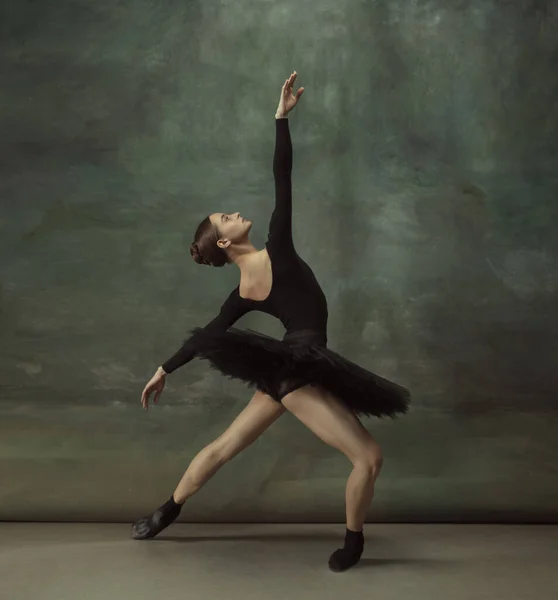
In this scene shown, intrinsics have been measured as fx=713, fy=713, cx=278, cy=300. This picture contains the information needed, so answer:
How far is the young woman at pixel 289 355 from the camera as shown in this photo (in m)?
2.97

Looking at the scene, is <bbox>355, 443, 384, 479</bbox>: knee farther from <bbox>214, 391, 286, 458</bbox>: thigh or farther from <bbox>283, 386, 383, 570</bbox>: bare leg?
<bbox>214, 391, 286, 458</bbox>: thigh

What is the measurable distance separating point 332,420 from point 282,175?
3.43ft

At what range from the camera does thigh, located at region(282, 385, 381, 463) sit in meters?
2.96

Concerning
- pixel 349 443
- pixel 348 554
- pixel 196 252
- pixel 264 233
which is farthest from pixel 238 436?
pixel 264 233

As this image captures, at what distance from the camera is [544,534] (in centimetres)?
359

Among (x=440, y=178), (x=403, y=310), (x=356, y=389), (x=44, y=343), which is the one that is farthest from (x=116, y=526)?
(x=440, y=178)

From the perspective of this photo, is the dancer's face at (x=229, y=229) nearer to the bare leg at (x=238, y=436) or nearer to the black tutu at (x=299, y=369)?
the black tutu at (x=299, y=369)

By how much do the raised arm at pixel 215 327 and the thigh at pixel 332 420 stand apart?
1.44 ft

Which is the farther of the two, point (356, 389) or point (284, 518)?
point (284, 518)

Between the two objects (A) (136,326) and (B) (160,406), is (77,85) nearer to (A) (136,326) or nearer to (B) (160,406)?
(A) (136,326)

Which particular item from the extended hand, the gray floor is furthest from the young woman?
the gray floor

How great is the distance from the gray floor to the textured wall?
0.21 meters

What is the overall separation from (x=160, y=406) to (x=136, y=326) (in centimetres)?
45

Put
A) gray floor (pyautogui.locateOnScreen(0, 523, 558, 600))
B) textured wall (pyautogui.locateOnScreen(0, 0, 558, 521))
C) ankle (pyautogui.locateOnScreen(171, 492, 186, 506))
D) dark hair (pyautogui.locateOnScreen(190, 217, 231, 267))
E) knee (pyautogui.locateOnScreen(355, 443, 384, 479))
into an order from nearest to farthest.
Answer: gray floor (pyautogui.locateOnScreen(0, 523, 558, 600)) < knee (pyautogui.locateOnScreen(355, 443, 384, 479)) < dark hair (pyautogui.locateOnScreen(190, 217, 231, 267)) < ankle (pyautogui.locateOnScreen(171, 492, 186, 506)) < textured wall (pyautogui.locateOnScreen(0, 0, 558, 521))
